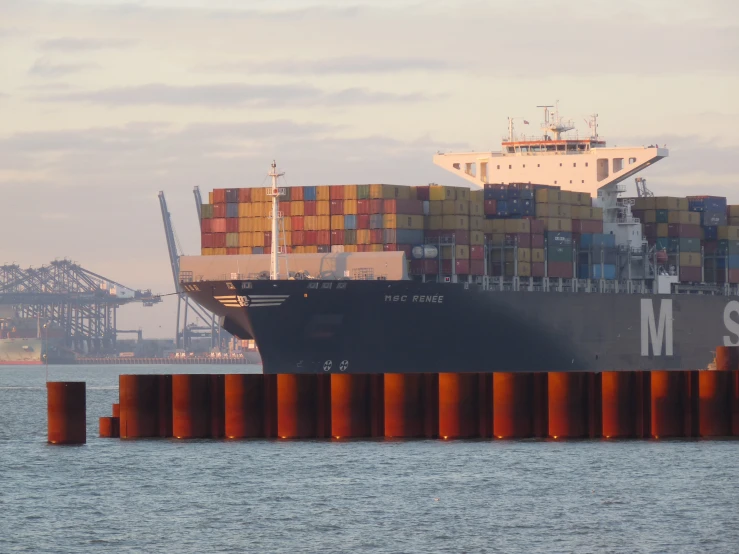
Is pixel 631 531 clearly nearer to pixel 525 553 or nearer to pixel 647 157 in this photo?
pixel 525 553

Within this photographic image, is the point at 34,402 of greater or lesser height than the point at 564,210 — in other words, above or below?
below

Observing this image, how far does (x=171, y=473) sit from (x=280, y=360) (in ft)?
100

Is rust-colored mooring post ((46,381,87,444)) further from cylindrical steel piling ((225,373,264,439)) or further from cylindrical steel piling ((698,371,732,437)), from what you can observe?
cylindrical steel piling ((698,371,732,437))

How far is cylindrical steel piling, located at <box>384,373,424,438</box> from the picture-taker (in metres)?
42.4

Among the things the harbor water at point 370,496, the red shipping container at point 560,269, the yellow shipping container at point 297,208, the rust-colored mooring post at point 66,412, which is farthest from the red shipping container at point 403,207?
the rust-colored mooring post at point 66,412

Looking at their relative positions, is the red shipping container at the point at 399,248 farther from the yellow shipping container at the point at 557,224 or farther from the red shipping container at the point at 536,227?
the yellow shipping container at the point at 557,224

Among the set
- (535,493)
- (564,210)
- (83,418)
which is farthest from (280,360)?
(535,493)

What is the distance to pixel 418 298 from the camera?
2857 inches

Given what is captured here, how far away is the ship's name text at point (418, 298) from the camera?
236ft

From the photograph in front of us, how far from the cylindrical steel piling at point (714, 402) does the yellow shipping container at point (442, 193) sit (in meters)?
32.4

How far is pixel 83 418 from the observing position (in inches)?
1731

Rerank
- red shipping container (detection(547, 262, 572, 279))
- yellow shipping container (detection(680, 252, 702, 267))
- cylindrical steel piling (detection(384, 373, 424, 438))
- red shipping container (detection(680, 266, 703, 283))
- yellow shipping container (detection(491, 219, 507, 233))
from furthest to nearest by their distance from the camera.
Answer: yellow shipping container (detection(680, 252, 702, 267)) < red shipping container (detection(680, 266, 703, 283)) < red shipping container (detection(547, 262, 572, 279)) < yellow shipping container (detection(491, 219, 507, 233)) < cylindrical steel piling (detection(384, 373, 424, 438))

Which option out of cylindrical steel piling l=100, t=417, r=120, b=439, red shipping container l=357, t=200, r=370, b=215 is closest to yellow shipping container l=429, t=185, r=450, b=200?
→ red shipping container l=357, t=200, r=370, b=215

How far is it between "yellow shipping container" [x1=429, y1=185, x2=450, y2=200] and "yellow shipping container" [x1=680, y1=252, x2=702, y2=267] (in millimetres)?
19137
